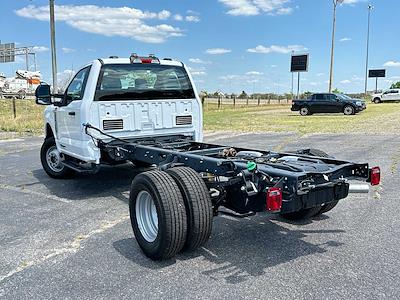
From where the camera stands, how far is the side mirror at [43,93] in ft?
23.6

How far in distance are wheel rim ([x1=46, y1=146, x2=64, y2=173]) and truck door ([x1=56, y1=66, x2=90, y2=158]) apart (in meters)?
0.54

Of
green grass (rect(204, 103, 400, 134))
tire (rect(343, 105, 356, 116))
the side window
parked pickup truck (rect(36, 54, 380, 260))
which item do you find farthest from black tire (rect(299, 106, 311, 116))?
the side window

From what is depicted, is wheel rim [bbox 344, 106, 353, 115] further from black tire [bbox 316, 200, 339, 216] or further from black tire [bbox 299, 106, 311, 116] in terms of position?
black tire [bbox 316, 200, 339, 216]

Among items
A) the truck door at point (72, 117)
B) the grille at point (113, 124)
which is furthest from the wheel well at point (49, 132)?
the grille at point (113, 124)

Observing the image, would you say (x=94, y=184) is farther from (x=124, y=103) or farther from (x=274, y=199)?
(x=274, y=199)

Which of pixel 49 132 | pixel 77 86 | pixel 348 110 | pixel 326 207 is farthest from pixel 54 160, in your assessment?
pixel 348 110

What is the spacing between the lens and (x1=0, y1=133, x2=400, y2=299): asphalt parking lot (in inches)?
137

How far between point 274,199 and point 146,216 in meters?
1.48

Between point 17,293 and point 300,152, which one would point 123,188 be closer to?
point 300,152

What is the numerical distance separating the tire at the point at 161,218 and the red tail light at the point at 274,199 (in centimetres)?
80

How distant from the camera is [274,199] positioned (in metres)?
3.55

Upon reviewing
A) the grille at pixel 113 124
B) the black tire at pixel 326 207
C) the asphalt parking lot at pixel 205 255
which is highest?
the grille at pixel 113 124

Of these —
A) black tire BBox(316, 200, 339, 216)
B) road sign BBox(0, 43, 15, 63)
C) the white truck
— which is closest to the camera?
black tire BBox(316, 200, 339, 216)

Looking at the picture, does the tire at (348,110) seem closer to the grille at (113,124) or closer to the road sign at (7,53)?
the grille at (113,124)
